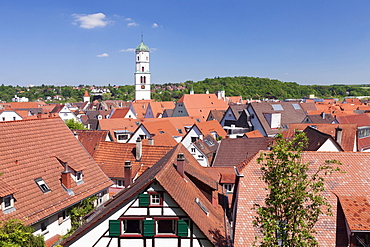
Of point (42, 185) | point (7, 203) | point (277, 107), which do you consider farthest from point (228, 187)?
point (277, 107)

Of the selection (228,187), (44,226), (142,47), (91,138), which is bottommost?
(228,187)

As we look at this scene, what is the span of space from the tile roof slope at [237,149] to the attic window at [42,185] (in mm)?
17181

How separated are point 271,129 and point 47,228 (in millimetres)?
38693

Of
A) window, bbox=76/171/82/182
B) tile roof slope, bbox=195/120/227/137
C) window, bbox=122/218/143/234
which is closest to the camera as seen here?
window, bbox=122/218/143/234

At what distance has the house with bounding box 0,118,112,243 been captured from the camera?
15.5 m

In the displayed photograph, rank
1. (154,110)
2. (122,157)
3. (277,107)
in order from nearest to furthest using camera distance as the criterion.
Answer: (122,157) < (277,107) < (154,110)

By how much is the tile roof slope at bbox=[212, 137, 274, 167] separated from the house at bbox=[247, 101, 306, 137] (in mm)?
15466

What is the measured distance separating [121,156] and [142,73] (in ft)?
334

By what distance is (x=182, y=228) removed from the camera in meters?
13.3

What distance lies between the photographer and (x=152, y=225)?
1339cm

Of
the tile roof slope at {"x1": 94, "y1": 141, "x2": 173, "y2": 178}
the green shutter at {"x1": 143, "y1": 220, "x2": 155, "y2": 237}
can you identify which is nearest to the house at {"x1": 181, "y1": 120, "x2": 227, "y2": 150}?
the tile roof slope at {"x1": 94, "y1": 141, "x2": 173, "y2": 178}

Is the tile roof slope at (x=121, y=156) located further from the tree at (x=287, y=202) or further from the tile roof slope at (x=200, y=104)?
the tile roof slope at (x=200, y=104)

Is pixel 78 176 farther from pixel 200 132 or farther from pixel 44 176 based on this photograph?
pixel 200 132

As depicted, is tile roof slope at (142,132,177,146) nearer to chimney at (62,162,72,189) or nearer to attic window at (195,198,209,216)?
chimney at (62,162,72,189)
